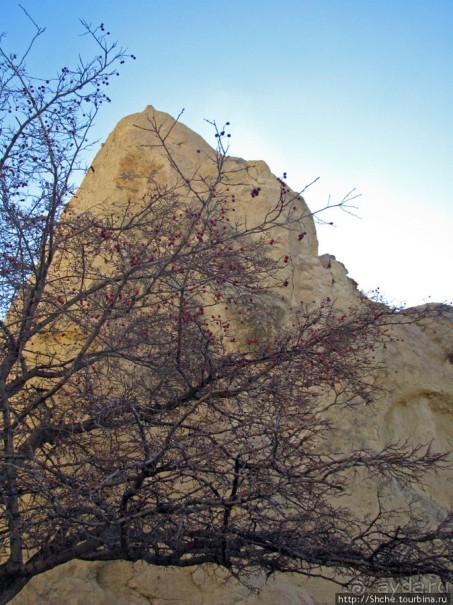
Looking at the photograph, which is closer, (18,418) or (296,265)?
(18,418)

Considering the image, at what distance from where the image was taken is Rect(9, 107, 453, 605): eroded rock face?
5934mm

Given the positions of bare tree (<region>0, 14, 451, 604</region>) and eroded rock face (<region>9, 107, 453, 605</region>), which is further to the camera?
eroded rock face (<region>9, 107, 453, 605</region>)

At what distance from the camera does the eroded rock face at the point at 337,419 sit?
5934 mm

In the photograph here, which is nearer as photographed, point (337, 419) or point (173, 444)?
point (173, 444)

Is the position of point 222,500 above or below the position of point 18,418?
below

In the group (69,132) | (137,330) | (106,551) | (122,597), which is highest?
(69,132)

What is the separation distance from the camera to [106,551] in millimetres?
4426

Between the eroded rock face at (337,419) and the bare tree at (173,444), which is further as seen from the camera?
the eroded rock face at (337,419)

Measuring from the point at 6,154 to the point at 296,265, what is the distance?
200 inches

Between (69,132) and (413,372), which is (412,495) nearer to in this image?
(413,372)

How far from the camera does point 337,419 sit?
25.0 feet

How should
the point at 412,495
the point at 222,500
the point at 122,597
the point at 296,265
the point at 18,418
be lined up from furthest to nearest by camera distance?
the point at 296,265 < the point at 412,495 < the point at 122,597 < the point at 18,418 < the point at 222,500

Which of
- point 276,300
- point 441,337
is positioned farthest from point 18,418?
point 441,337

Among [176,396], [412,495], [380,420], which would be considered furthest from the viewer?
[380,420]
